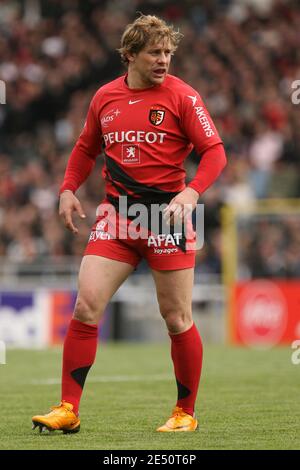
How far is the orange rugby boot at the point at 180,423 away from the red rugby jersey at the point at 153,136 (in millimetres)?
1228

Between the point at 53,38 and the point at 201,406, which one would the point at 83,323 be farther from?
the point at 53,38

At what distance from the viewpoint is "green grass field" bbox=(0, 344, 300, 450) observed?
5.98 m

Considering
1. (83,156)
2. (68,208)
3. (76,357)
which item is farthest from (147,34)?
(76,357)

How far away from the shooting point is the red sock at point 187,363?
6.56m

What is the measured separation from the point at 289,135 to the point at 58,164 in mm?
3914

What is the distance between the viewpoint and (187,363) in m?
6.58

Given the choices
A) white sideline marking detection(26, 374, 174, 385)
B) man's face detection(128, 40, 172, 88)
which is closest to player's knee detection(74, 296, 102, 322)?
man's face detection(128, 40, 172, 88)

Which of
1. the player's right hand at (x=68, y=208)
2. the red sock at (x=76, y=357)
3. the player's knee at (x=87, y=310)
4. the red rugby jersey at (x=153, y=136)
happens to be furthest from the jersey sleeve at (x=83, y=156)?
the red sock at (x=76, y=357)

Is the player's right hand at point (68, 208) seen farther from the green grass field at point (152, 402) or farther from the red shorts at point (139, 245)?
the green grass field at point (152, 402)

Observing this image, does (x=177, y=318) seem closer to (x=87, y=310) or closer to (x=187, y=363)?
(x=187, y=363)

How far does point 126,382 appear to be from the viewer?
10078 millimetres

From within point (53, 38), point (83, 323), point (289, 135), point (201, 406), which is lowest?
point (201, 406)

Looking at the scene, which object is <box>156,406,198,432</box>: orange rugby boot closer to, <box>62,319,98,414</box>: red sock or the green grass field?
the green grass field

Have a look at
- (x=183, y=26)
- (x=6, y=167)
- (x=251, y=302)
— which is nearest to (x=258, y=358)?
(x=251, y=302)
